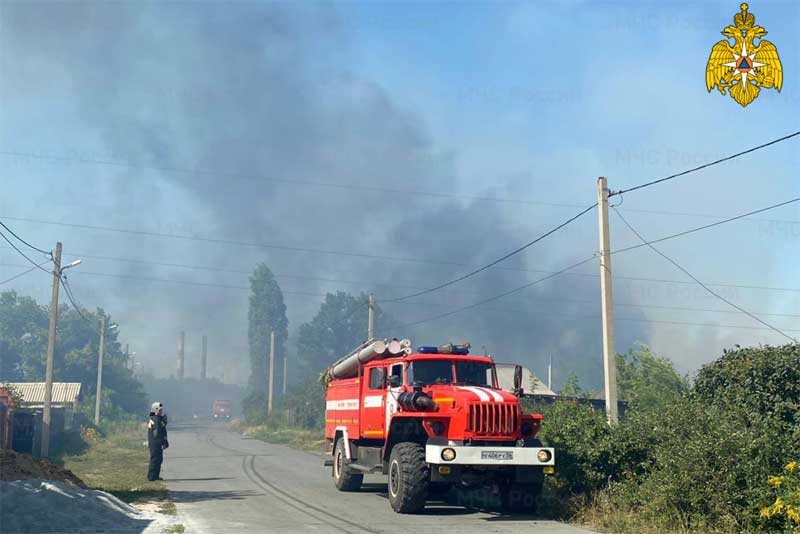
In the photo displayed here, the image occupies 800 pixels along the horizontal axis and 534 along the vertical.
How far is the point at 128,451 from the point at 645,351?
2754cm

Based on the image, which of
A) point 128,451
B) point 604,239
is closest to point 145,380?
point 128,451

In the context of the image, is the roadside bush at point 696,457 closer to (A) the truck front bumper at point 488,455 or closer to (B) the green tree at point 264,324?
(A) the truck front bumper at point 488,455

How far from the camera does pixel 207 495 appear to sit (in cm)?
1759

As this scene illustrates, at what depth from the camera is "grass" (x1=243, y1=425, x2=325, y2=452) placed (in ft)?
133

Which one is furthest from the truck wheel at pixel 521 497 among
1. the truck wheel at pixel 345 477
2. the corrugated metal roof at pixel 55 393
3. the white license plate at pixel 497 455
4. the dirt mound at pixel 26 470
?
the corrugated metal roof at pixel 55 393

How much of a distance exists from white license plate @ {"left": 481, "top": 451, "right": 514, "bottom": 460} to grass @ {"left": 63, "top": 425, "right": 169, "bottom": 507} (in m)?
7.28

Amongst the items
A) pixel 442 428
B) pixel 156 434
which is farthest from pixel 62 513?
pixel 156 434

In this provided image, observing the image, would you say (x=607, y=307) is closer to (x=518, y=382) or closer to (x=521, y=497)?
(x=518, y=382)

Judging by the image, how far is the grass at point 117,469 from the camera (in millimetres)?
17875

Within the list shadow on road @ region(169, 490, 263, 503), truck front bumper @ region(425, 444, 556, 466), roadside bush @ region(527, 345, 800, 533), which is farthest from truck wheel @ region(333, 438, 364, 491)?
truck front bumper @ region(425, 444, 556, 466)

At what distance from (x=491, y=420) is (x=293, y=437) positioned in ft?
120

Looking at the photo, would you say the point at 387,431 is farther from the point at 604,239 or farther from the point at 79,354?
the point at 79,354

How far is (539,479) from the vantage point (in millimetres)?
14219

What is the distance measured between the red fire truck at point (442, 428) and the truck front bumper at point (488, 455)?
17 mm
